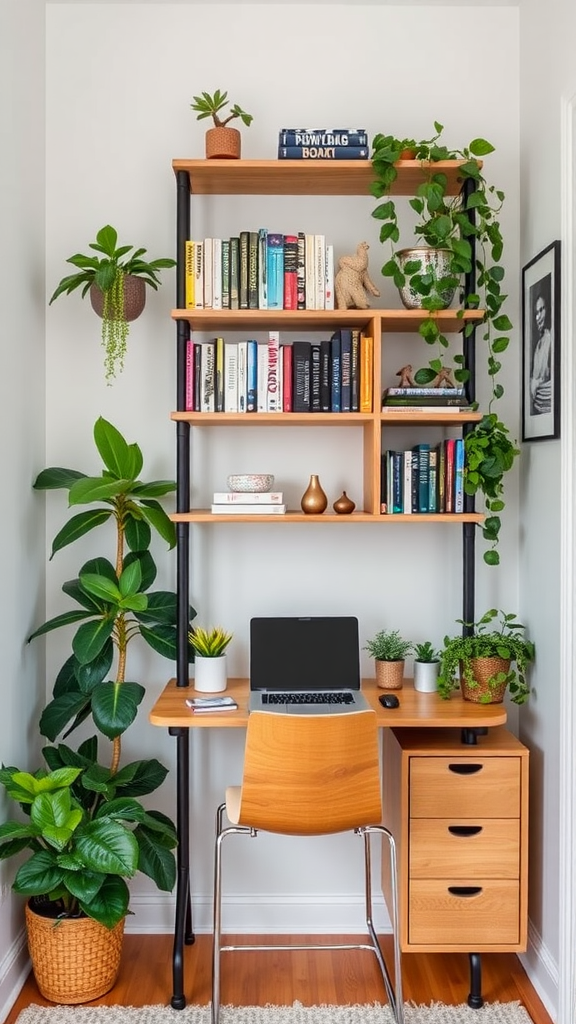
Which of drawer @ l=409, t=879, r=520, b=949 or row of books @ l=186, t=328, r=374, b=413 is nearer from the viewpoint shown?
drawer @ l=409, t=879, r=520, b=949

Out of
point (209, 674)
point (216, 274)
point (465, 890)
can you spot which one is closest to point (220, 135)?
point (216, 274)

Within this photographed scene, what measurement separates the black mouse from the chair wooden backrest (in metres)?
0.32

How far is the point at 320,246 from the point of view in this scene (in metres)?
2.42

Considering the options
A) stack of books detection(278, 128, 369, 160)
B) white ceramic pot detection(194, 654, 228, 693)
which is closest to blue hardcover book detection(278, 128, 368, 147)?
stack of books detection(278, 128, 369, 160)

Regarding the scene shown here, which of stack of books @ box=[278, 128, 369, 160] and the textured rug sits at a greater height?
stack of books @ box=[278, 128, 369, 160]

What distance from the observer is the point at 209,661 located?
95.5 inches

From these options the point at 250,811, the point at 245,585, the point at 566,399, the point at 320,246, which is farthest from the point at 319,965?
the point at 320,246

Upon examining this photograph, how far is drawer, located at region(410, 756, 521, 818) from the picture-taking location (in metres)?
2.27

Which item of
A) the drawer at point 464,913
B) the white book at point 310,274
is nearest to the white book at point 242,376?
the white book at point 310,274

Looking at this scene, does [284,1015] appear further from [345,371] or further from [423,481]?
[345,371]

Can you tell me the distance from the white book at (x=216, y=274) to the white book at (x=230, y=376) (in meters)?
0.13

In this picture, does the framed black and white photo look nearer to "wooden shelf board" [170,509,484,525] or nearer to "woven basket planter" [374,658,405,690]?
"wooden shelf board" [170,509,484,525]

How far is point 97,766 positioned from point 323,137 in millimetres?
1917

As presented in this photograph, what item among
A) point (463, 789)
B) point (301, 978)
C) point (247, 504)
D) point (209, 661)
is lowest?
point (301, 978)
